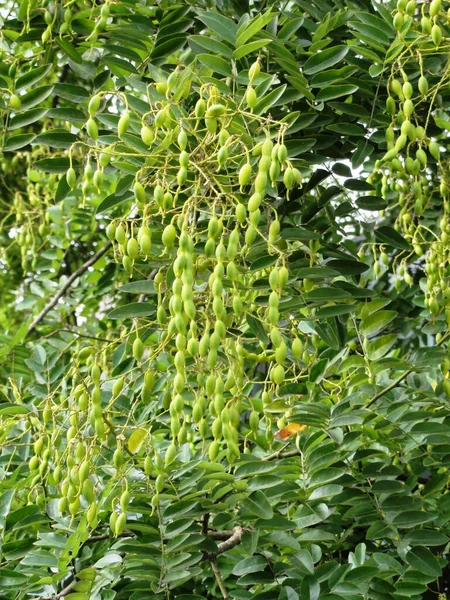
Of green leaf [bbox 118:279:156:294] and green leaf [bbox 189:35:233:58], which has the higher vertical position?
green leaf [bbox 189:35:233:58]

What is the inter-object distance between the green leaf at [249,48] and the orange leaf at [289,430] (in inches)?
23.9

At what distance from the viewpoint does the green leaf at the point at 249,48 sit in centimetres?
130

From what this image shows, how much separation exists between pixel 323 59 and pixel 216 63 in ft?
0.72

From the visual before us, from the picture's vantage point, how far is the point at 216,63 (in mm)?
1354

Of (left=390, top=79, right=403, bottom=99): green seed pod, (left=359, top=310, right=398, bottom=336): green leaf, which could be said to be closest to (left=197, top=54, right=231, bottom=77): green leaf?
(left=390, top=79, right=403, bottom=99): green seed pod

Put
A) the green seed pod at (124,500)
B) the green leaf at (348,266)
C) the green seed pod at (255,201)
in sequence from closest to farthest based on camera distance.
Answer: the green seed pod at (255,201) → the green seed pod at (124,500) → the green leaf at (348,266)

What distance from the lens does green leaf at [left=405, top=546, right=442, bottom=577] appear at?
1.30 metres

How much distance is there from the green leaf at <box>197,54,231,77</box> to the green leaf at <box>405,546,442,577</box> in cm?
78

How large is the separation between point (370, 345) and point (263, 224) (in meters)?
0.28

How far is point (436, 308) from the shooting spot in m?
1.60

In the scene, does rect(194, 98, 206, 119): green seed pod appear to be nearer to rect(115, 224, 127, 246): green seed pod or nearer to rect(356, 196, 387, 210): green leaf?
rect(115, 224, 127, 246): green seed pod

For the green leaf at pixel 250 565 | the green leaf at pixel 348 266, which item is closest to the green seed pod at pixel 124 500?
the green leaf at pixel 250 565

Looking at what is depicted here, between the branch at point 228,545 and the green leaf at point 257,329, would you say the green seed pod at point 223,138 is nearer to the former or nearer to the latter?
the green leaf at point 257,329

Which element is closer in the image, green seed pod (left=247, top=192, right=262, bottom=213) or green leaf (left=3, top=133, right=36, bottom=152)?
green seed pod (left=247, top=192, right=262, bottom=213)
